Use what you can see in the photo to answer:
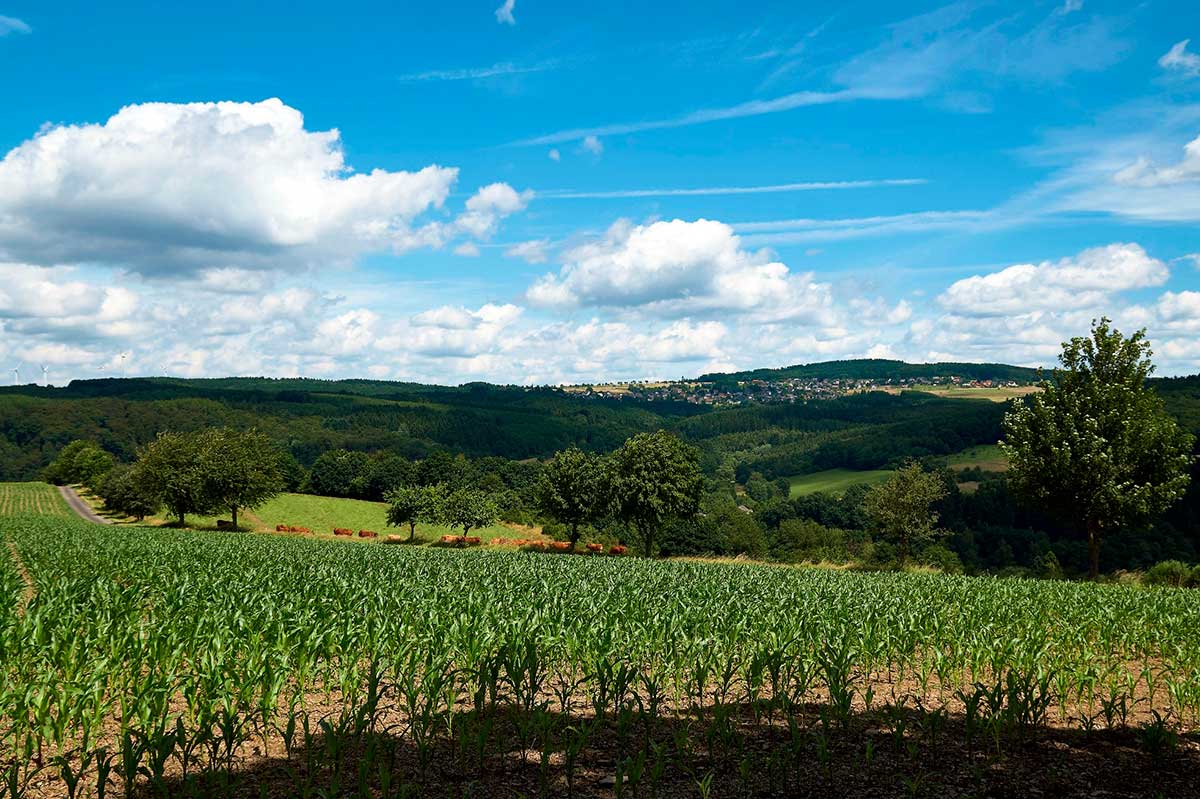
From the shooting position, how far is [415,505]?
70438 millimetres

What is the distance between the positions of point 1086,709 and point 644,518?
136ft

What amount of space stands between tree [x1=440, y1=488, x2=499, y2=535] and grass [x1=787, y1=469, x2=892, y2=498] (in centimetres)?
10194

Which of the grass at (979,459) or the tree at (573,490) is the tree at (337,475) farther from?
the grass at (979,459)

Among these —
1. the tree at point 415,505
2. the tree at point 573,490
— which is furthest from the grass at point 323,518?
the tree at point 573,490

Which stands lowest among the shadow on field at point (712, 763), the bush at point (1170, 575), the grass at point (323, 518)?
the grass at point (323, 518)

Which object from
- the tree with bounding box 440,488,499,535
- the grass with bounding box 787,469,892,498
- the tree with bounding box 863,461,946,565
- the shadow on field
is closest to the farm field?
the shadow on field

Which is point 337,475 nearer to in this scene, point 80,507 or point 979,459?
point 80,507

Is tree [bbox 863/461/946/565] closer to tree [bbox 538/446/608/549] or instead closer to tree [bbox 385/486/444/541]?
tree [bbox 538/446/608/549]

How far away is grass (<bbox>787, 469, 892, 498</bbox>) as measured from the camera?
15955 cm

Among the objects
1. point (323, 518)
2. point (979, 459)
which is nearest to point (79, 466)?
point (323, 518)

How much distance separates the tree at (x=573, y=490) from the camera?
183ft

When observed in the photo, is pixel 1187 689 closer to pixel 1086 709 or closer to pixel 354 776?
pixel 1086 709

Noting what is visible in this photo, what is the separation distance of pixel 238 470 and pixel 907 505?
56337 mm

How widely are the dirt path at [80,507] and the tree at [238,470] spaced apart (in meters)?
22.8
